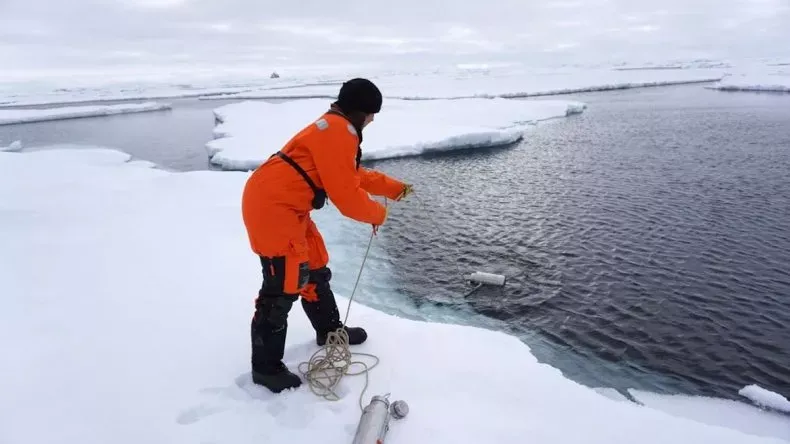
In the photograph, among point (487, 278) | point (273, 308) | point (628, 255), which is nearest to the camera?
point (273, 308)

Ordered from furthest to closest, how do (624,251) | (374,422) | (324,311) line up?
(624,251) → (324,311) → (374,422)

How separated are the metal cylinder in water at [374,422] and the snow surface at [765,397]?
15.1ft

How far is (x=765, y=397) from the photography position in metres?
5.20

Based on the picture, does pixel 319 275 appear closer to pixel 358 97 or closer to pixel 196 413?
pixel 196 413

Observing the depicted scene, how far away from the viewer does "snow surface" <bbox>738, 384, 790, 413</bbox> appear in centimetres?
504

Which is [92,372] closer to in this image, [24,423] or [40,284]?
[24,423]

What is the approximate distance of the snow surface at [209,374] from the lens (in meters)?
3.18

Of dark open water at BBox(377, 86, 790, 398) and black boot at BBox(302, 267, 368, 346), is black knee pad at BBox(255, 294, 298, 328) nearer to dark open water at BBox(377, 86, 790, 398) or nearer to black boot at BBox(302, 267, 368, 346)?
black boot at BBox(302, 267, 368, 346)

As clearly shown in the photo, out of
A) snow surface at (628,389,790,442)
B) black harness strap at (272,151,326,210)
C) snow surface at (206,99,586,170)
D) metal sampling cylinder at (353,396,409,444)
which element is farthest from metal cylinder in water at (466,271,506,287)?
snow surface at (206,99,586,170)

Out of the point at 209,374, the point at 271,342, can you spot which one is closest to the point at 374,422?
the point at 271,342

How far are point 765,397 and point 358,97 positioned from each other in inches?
219

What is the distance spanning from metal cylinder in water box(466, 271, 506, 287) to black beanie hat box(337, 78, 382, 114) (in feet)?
16.7

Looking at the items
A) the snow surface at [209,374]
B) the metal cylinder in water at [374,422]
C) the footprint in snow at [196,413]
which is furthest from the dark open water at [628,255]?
the footprint in snow at [196,413]

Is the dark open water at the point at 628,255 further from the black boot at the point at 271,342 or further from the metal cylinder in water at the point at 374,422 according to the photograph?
the black boot at the point at 271,342
